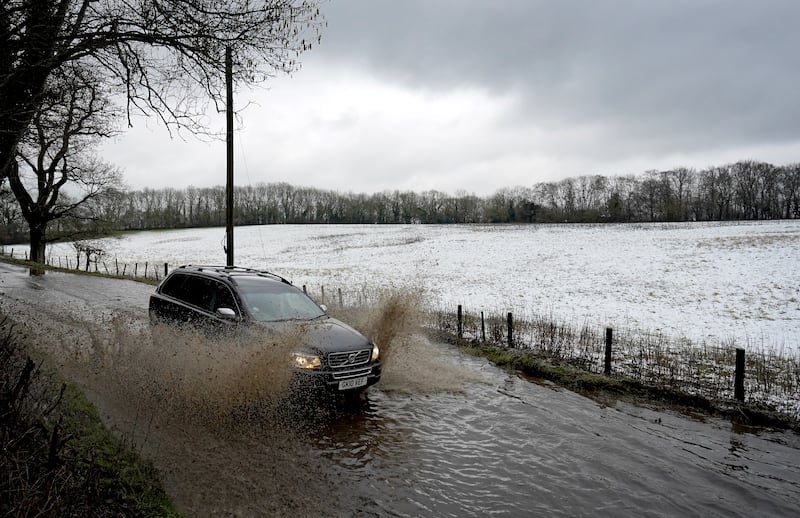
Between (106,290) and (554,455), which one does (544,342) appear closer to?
(554,455)

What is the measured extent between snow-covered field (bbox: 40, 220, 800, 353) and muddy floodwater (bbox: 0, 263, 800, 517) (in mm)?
7429

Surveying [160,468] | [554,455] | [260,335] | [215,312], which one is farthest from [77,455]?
[554,455]

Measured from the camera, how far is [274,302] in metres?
8.11

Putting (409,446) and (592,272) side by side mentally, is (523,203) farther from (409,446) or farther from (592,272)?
(409,446)

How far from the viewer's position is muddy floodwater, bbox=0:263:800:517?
16.0ft

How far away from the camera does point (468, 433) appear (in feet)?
21.9

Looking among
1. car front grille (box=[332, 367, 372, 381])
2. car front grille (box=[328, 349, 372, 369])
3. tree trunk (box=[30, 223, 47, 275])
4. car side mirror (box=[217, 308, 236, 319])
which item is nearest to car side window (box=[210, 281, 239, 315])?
car side mirror (box=[217, 308, 236, 319])

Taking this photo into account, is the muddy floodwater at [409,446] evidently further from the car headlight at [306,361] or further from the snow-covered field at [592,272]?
the snow-covered field at [592,272]

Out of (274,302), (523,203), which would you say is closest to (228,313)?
(274,302)

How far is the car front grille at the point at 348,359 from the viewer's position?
670 cm

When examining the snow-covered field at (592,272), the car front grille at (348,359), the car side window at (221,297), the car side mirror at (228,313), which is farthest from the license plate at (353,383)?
the snow-covered field at (592,272)

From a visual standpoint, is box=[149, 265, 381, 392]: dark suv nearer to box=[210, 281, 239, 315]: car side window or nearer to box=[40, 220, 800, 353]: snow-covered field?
box=[210, 281, 239, 315]: car side window

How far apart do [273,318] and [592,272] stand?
2466 centimetres

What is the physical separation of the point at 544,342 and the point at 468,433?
20.3 feet
